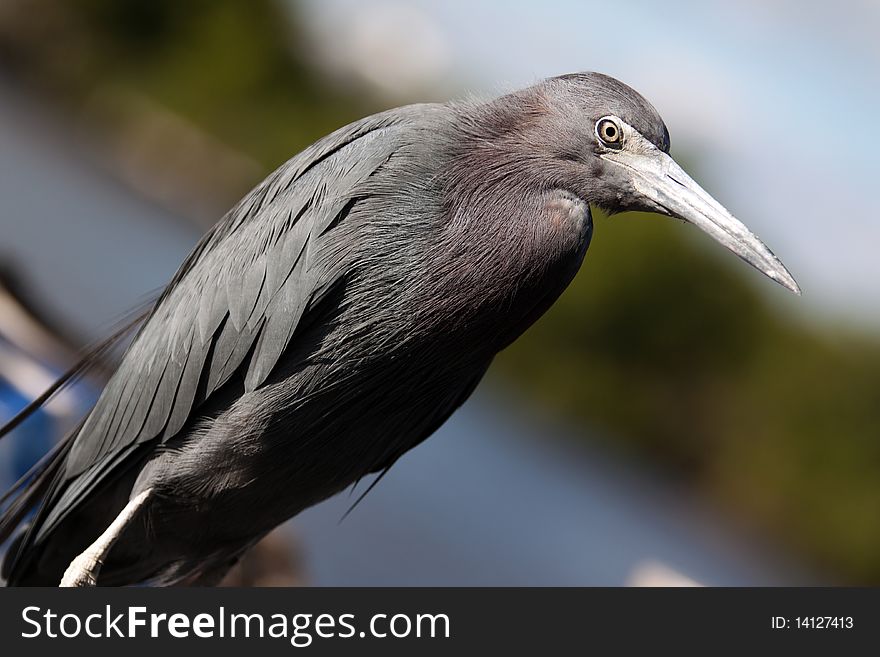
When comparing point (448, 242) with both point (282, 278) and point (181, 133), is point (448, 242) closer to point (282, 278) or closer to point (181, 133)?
point (282, 278)

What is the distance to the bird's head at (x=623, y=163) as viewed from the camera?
2.11 metres

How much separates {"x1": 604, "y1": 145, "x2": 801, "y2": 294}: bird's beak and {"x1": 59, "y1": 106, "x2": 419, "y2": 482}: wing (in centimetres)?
55

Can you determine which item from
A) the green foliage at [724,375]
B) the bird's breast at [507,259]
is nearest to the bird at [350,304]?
the bird's breast at [507,259]

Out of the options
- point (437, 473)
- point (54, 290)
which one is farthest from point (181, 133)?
point (437, 473)

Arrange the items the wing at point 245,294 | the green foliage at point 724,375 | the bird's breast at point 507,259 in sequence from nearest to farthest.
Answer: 1. the bird's breast at point 507,259
2. the wing at point 245,294
3. the green foliage at point 724,375

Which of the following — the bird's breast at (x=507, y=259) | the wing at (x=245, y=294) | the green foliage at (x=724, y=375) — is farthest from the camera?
the green foliage at (x=724, y=375)

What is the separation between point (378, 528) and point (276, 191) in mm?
4569

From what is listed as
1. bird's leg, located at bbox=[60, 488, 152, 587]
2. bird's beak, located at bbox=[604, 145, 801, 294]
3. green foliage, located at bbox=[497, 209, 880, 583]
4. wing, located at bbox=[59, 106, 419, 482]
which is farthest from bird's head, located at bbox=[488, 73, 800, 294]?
green foliage, located at bbox=[497, 209, 880, 583]

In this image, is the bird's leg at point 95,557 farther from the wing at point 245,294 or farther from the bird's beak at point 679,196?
the bird's beak at point 679,196

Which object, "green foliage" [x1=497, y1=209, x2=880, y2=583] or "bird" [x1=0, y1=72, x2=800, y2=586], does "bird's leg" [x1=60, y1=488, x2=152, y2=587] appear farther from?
"green foliage" [x1=497, y1=209, x2=880, y2=583]

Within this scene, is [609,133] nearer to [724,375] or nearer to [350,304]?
[350,304]

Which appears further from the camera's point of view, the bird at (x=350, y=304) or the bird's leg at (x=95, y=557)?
the bird's leg at (x=95, y=557)

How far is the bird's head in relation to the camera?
83.2 inches

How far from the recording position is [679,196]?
6.95ft
